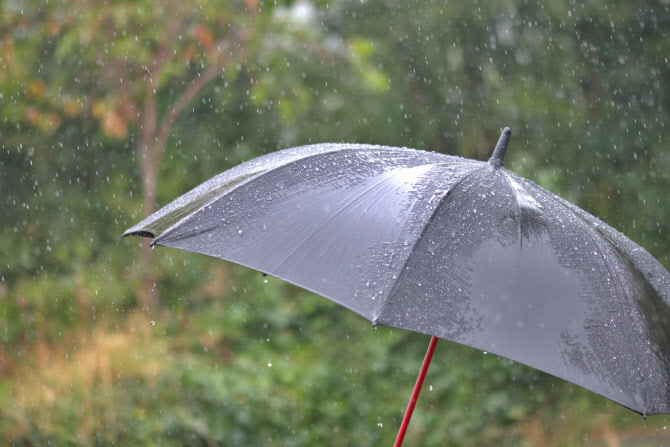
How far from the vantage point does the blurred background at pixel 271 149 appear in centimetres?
495

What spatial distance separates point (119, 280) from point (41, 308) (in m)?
0.64

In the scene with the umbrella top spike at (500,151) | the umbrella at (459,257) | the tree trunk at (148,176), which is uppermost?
the umbrella top spike at (500,151)

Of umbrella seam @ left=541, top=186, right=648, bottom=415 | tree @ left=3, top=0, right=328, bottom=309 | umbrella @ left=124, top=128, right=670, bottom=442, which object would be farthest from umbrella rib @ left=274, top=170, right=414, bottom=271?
tree @ left=3, top=0, right=328, bottom=309

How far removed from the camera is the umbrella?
180cm

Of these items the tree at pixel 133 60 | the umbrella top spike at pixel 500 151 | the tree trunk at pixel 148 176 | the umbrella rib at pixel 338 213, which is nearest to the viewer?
the umbrella rib at pixel 338 213

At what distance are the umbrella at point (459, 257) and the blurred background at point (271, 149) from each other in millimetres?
2632

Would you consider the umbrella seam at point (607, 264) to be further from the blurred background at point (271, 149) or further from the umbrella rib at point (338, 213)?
the blurred background at point (271, 149)

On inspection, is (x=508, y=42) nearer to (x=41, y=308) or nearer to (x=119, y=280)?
(x=119, y=280)

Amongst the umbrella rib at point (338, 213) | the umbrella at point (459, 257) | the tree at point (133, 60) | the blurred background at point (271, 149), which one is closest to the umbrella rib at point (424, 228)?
the umbrella at point (459, 257)

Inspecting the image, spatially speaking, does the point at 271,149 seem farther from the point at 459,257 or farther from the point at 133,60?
the point at 459,257

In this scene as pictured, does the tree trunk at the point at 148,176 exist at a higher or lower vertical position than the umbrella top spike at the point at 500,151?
lower

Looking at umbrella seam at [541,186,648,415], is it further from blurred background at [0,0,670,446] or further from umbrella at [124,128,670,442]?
blurred background at [0,0,670,446]

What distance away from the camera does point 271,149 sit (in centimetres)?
712

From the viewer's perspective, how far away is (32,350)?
222 inches
